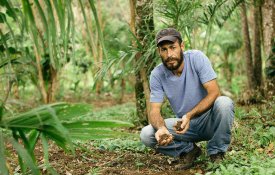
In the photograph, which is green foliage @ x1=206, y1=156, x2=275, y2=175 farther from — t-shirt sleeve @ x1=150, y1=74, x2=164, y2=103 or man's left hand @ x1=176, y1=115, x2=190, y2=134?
t-shirt sleeve @ x1=150, y1=74, x2=164, y2=103

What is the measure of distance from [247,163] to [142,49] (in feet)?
7.43

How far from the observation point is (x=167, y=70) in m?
4.15

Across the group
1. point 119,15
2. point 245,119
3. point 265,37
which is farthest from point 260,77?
point 119,15

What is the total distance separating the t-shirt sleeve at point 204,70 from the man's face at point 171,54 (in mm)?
161

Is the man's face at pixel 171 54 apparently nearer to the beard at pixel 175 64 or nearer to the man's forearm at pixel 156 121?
the beard at pixel 175 64

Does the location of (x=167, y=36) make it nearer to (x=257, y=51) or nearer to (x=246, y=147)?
(x=246, y=147)

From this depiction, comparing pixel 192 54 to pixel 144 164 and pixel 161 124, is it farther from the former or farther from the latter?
pixel 144 164

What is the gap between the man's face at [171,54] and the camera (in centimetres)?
399

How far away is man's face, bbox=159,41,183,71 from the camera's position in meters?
3.99

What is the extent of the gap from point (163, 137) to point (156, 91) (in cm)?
51

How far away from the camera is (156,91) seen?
416cm

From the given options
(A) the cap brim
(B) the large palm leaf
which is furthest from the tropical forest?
(A) the cap brim

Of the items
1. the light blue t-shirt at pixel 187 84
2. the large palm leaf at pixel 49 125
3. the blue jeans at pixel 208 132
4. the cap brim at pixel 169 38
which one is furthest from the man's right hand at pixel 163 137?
the large palm leaf at pixel 49 125

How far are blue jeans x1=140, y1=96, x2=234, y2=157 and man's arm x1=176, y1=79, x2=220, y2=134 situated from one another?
0.23 ft
